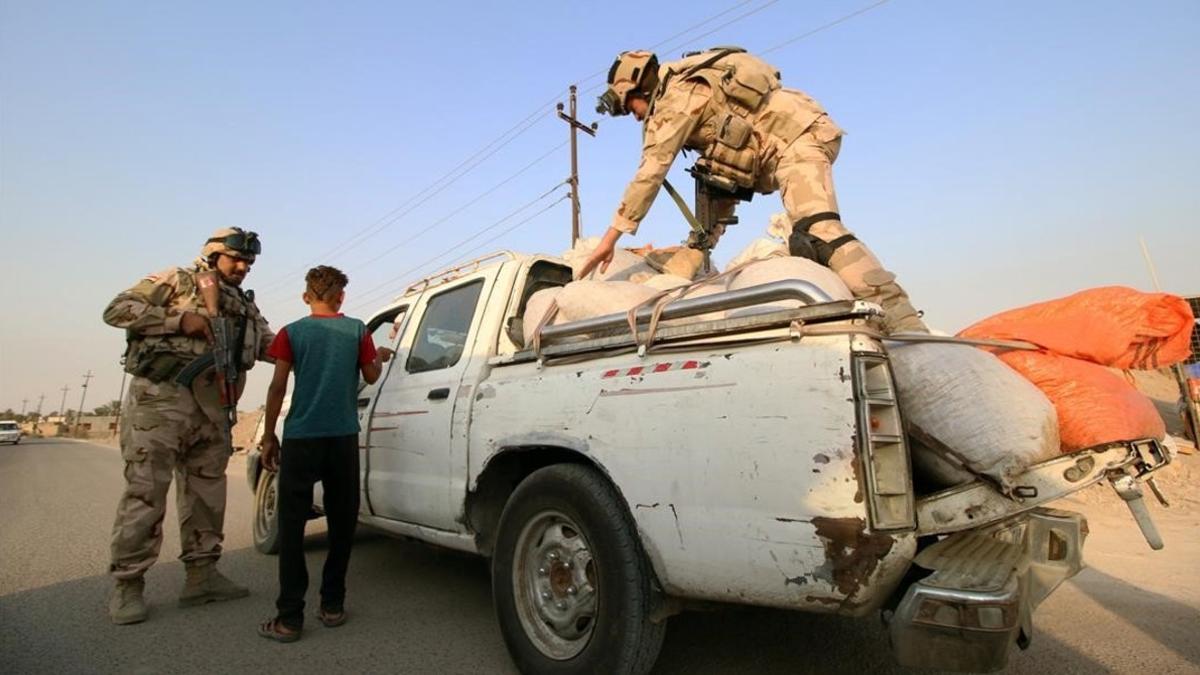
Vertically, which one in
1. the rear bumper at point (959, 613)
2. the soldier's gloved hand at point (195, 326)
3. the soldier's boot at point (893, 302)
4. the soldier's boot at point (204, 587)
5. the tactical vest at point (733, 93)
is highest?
the tactical vest at point (733, 93)

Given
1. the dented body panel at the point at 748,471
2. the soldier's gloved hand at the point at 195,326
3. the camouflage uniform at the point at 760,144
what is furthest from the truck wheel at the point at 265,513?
the dented body panel at the point at 748,471

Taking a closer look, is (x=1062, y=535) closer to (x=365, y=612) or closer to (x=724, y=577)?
(x=724, y=577)

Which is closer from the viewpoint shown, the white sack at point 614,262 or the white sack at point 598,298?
the white sack at point 598,298

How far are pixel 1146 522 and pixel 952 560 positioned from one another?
784 mm

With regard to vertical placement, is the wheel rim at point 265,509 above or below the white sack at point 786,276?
below

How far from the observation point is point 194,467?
13.3ft

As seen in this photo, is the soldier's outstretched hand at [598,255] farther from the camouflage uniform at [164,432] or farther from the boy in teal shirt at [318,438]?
the camouflage uniform at [164,432]

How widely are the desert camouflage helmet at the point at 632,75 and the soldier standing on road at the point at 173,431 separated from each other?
103 inches

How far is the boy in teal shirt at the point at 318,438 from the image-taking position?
329 centimetres

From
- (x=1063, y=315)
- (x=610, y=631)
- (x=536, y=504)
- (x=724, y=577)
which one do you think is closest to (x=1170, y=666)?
(x=1063, y=315)

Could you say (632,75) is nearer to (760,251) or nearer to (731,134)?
(731,134)

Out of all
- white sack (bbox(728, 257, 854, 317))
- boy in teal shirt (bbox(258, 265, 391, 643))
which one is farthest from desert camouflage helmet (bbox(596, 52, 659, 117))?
boy in teal shirt (bbox(258, 265, 391, 643))

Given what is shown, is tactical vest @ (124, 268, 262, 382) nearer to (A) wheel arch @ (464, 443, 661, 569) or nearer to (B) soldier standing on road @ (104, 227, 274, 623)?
(B) soldier standing on road @ (104, 227, 274, 623)

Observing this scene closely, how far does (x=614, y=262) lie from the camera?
3.88 metres
